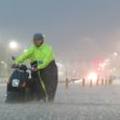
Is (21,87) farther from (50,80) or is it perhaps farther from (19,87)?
(50,80)

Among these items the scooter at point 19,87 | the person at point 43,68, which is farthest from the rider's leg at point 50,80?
the scooter at point 19,87

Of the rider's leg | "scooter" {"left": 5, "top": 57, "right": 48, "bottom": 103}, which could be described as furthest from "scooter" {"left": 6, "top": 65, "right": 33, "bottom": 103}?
the rider's leg

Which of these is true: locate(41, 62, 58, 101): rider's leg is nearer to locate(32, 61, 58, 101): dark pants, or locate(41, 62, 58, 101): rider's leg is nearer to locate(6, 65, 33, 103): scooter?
locate(32, 61, 58, 101): dark pants

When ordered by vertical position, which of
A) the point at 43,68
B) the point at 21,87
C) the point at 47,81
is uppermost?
the point at 43,68

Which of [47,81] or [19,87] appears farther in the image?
[47,81]

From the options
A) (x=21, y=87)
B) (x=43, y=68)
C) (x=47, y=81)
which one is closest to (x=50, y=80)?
(x=47, y=81)

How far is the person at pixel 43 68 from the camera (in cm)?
1603

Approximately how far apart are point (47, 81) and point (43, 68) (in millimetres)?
354

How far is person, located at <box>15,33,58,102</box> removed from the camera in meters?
16.0

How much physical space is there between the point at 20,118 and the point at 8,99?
20.8 ft

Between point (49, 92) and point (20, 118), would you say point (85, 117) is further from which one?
point (49, 92)

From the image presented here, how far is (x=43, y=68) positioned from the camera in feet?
53.0

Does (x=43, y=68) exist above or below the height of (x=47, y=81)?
above

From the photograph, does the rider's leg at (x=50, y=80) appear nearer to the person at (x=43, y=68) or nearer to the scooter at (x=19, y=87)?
the person at (x=43, y=68)
